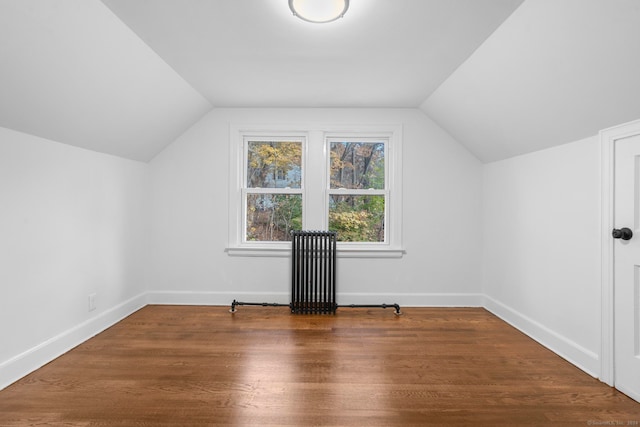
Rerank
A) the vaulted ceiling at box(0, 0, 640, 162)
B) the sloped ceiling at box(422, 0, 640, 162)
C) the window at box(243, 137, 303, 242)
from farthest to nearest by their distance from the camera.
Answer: the window at box(243, 137, 303, 242) → the vaulted ceiling at box(0, 0, 640, 162) → the sloped ceiling at box(422, 0, 640, 162)

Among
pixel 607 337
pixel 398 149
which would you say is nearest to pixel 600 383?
pixel 607 337

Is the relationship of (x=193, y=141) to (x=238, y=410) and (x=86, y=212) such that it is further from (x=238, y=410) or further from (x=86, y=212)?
(x=238, y=410)

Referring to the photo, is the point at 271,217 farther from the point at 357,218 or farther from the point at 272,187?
the point at 357,218

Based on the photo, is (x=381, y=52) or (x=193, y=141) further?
(x=193, y=141)

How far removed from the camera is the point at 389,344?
285 centimetres

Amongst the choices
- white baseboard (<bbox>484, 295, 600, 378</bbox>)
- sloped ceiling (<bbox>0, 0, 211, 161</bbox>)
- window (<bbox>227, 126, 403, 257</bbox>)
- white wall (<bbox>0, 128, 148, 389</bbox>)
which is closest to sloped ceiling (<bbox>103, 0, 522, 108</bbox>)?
sloped ceiling (<bbox>0, 0, 211, 161</bbox>)

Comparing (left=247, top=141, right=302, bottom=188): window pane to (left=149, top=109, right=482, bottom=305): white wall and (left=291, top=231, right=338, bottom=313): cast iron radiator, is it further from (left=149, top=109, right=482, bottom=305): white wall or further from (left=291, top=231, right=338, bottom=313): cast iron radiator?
(left=291, top=231, right=338, bottom=313): cast iron radiator

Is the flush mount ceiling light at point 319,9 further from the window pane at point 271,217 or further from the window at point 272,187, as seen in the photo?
the window pane at point 271,217

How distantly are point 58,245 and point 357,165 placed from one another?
290cm

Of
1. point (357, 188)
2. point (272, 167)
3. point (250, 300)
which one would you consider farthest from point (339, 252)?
point (272, 167)

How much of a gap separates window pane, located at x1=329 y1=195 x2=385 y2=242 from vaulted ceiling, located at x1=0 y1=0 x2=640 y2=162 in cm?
123

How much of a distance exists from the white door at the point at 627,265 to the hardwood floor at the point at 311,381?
0.16m

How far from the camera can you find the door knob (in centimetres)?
209

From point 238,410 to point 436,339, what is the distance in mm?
1770
